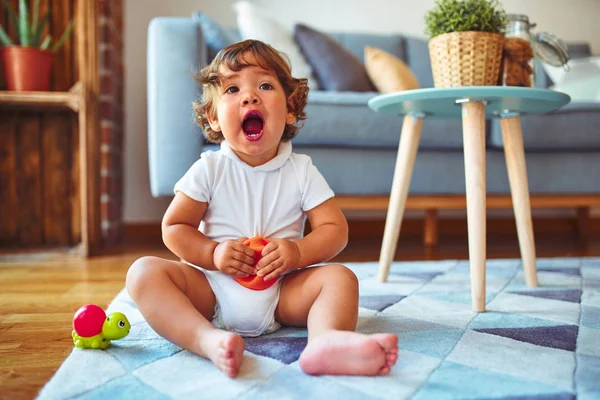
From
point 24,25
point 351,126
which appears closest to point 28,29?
point 24,25

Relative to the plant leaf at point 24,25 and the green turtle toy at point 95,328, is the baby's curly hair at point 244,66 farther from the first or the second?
the plant leaf at point 24,25

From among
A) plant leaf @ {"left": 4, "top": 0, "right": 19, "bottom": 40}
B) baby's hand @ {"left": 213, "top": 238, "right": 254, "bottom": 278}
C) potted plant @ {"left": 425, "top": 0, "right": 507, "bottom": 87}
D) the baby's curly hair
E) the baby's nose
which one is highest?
plant leaf @ {"left": 4, "top": 0, "right": 19, "bottom": 40}

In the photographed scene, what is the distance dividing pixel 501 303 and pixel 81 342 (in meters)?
0.70

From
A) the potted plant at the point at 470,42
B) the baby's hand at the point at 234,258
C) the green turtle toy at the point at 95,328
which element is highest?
the potted plant at the point at 470,42

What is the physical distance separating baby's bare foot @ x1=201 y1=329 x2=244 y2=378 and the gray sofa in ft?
3.16

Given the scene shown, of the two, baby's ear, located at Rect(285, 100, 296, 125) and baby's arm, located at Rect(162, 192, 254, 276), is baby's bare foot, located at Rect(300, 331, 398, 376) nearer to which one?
baby's arm, located at Rect(162, 192, 254, 276)

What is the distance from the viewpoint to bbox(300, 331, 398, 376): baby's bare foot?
0.57 m

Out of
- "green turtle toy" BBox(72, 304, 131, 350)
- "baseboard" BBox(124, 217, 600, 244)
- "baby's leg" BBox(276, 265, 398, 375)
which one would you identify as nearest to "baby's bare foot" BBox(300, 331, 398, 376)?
"baby's leg" BBox(276, 265, 398, 375)

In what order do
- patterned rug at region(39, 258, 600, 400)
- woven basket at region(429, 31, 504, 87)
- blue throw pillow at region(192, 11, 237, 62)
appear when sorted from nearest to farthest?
1. patterned rug at region(39, 258, 600, 400)
2. woven basket at region(429, 31, 504, 87)
3. blue throw pillow at region(192, 11, 237, 62)

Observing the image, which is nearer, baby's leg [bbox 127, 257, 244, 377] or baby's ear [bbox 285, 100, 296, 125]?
baby's leg [bbox 127, 257, 244, 377]

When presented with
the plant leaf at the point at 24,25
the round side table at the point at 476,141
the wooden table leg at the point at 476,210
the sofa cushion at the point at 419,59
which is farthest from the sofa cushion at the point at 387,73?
the plant leaf at the point at 24,25

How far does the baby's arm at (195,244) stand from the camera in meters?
0.71

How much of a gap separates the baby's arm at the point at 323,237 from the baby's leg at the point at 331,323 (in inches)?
0.9

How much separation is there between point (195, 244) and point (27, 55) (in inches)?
47.4
